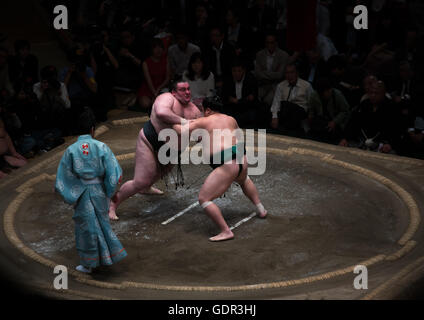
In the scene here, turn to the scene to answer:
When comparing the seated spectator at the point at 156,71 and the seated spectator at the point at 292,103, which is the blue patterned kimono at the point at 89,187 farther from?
the seated spectator at the point at 156,71

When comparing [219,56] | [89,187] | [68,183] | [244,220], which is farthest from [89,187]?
[219,56]

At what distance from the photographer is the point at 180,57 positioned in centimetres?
637

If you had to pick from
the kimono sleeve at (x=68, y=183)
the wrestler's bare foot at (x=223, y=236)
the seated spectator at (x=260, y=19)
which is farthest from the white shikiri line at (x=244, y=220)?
the seated spectator at (x=260, y=19)

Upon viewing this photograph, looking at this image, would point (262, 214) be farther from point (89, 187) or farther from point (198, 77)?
point (198, 77)

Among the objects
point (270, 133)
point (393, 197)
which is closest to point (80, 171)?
point (393, 197)

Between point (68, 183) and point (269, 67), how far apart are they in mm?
3007

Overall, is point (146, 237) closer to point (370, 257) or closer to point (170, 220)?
point (170, 220)

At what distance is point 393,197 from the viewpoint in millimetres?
4613

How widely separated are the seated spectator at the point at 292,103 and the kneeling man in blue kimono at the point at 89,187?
2.52 meters

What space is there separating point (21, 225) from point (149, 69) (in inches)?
94.0

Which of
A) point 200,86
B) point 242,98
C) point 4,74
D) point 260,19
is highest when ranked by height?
point 260,19

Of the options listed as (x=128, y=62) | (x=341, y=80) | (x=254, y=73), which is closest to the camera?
(x=341, y=80)

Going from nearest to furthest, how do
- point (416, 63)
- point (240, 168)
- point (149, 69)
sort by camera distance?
1. point (240, 168)
2. point (416, 63)
3. point (149, 69)

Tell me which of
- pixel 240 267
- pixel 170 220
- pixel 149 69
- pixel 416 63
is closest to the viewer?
pixel 240 267
